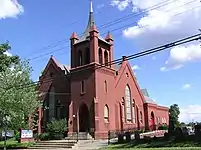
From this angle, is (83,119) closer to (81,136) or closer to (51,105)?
(81,136)

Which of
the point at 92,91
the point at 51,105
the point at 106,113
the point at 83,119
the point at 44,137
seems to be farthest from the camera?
the point at 51,105

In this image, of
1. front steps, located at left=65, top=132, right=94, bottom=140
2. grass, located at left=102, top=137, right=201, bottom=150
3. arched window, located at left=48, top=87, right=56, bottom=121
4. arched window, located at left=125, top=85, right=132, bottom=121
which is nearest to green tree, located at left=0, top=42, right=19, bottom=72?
grass, located at left=102, top=137, right=201, bottom=150

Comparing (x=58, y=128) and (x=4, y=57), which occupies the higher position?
(x=4, y=57)

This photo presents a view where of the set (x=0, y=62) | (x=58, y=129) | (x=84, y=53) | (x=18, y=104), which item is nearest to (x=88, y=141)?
(x=58, y=129)

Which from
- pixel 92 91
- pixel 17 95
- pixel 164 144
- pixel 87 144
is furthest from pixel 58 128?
pixel 164 144

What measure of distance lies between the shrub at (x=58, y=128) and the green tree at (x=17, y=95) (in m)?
6.35

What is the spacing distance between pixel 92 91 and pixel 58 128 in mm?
6776

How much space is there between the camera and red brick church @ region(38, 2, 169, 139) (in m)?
43.6

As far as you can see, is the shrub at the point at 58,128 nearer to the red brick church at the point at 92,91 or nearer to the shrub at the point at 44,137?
the shrub at the point at 44,137

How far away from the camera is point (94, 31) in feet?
147

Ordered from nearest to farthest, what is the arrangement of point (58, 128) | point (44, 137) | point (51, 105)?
1. point (58, 128)
2. point (44, 137)
3. point (51, 105)

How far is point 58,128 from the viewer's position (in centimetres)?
4397

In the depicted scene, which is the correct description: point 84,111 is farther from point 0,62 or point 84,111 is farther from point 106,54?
point 0,62

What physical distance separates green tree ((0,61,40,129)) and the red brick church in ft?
14.0
